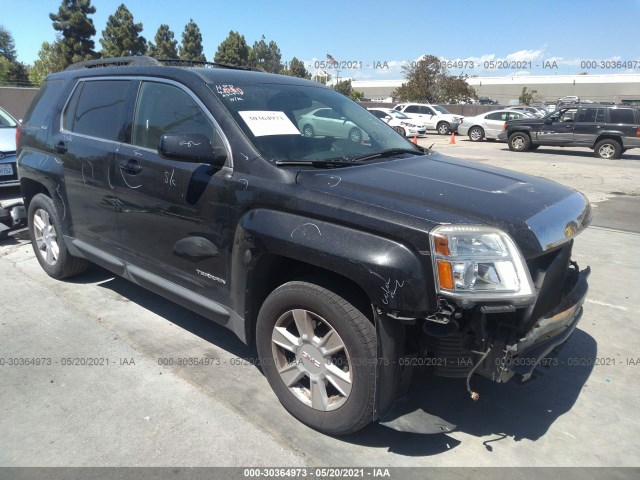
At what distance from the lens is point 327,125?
3.52 meters

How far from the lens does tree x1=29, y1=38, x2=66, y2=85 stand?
42688 mm

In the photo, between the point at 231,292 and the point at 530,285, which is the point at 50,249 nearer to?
the point at 231,292

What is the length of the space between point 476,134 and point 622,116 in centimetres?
787

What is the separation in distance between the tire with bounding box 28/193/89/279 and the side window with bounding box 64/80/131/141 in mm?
883

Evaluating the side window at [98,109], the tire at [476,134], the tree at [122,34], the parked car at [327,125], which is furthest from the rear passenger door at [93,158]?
the tree at [122,34]

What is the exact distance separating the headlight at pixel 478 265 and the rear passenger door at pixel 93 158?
8.67 ft

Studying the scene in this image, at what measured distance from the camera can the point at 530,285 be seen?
2248mm

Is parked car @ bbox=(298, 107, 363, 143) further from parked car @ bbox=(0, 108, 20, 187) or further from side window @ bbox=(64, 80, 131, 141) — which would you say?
parked car @ bbox=(0, 108, 20, 187)

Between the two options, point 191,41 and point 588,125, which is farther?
point 191,41

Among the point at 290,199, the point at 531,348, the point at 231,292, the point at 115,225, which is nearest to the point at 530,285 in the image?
the point at 531,348

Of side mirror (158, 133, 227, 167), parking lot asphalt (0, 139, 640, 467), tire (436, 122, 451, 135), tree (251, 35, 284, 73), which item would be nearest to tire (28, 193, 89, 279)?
parking lot asphalt (0, 139, 640, 467)

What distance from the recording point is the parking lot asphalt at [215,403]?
105 inches

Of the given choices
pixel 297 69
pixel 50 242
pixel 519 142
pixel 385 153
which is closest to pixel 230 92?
pixel 385 153

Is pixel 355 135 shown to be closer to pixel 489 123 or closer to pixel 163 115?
Answer: pixel 163 115
